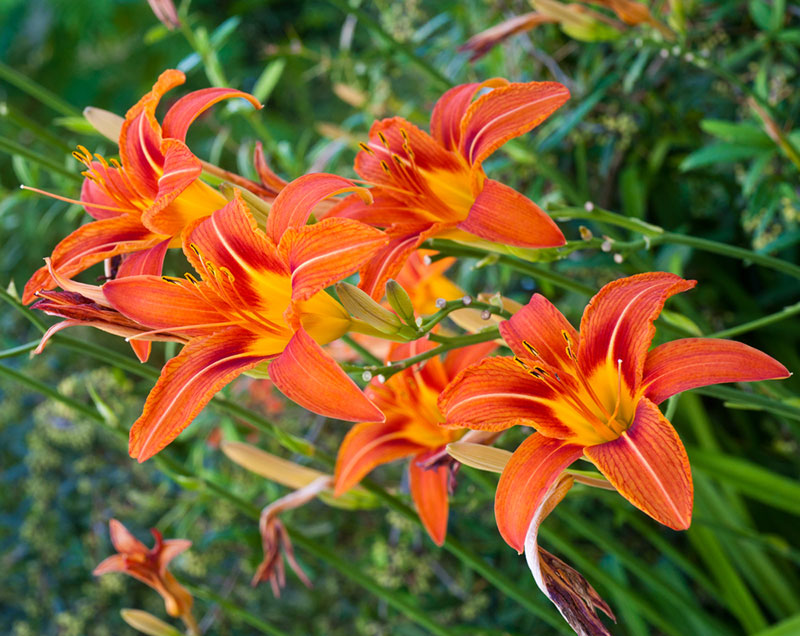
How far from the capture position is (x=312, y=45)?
394cm

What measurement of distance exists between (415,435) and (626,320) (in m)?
0.27

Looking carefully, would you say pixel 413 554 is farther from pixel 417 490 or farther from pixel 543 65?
pixel 543 65

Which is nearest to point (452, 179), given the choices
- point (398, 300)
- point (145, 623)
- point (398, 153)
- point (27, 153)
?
point (398, 153)

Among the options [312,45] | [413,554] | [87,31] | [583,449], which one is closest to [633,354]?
[583,449]

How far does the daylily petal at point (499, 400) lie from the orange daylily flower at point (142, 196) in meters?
0.23

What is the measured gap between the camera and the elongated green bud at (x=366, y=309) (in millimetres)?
474

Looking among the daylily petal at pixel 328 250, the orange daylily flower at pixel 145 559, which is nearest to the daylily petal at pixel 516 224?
the daylily petal at pixel 328 250

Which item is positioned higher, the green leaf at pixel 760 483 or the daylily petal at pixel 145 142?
the daylily petal at pixel 145 142

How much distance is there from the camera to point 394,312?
A: 0.52 metres

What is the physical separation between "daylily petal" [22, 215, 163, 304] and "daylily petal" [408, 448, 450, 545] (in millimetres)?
283

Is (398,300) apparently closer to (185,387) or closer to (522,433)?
(185,387)

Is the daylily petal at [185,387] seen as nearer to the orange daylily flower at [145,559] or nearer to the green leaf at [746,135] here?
the orange daylily flower at [145,559]

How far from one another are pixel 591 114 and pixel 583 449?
84cm

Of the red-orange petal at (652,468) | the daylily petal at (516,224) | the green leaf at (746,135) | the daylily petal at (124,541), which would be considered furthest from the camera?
the green leaf at (746,135)
